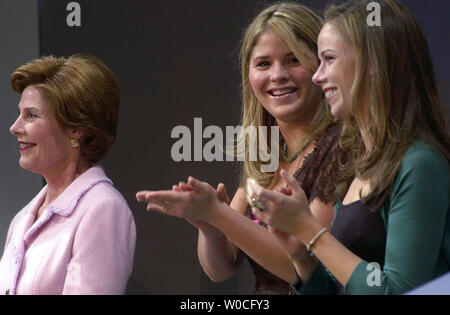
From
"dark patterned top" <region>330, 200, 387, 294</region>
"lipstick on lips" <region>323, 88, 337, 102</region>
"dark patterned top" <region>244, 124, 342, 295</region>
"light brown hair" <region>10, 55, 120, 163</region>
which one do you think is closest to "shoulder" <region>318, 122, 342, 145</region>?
"dark patterned top" <region>244, 124, 342, 295</region>

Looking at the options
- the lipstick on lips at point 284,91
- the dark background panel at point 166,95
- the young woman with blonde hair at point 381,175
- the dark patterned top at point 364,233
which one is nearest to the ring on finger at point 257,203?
the young woman with blonde hair at point 381,175

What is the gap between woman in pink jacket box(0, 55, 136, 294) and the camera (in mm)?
2008

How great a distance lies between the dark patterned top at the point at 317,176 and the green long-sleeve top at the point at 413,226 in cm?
39

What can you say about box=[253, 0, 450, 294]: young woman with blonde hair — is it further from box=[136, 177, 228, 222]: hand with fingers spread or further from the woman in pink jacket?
the woman in pink jacket

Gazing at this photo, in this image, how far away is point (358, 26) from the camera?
1.77 m

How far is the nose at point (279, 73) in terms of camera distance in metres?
2.20

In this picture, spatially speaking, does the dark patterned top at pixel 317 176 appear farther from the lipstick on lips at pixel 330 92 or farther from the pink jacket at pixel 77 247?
the pink jacket at pixel 77 247

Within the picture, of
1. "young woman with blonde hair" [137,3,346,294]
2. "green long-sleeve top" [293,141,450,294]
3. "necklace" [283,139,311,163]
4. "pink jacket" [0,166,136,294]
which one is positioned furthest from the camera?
"necklace" [283,139,311,163]

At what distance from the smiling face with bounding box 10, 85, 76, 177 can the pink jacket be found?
0.12m

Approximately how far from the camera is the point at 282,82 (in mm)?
2209

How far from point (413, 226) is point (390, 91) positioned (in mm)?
373

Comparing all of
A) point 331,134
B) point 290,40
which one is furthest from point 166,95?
point 331,134
